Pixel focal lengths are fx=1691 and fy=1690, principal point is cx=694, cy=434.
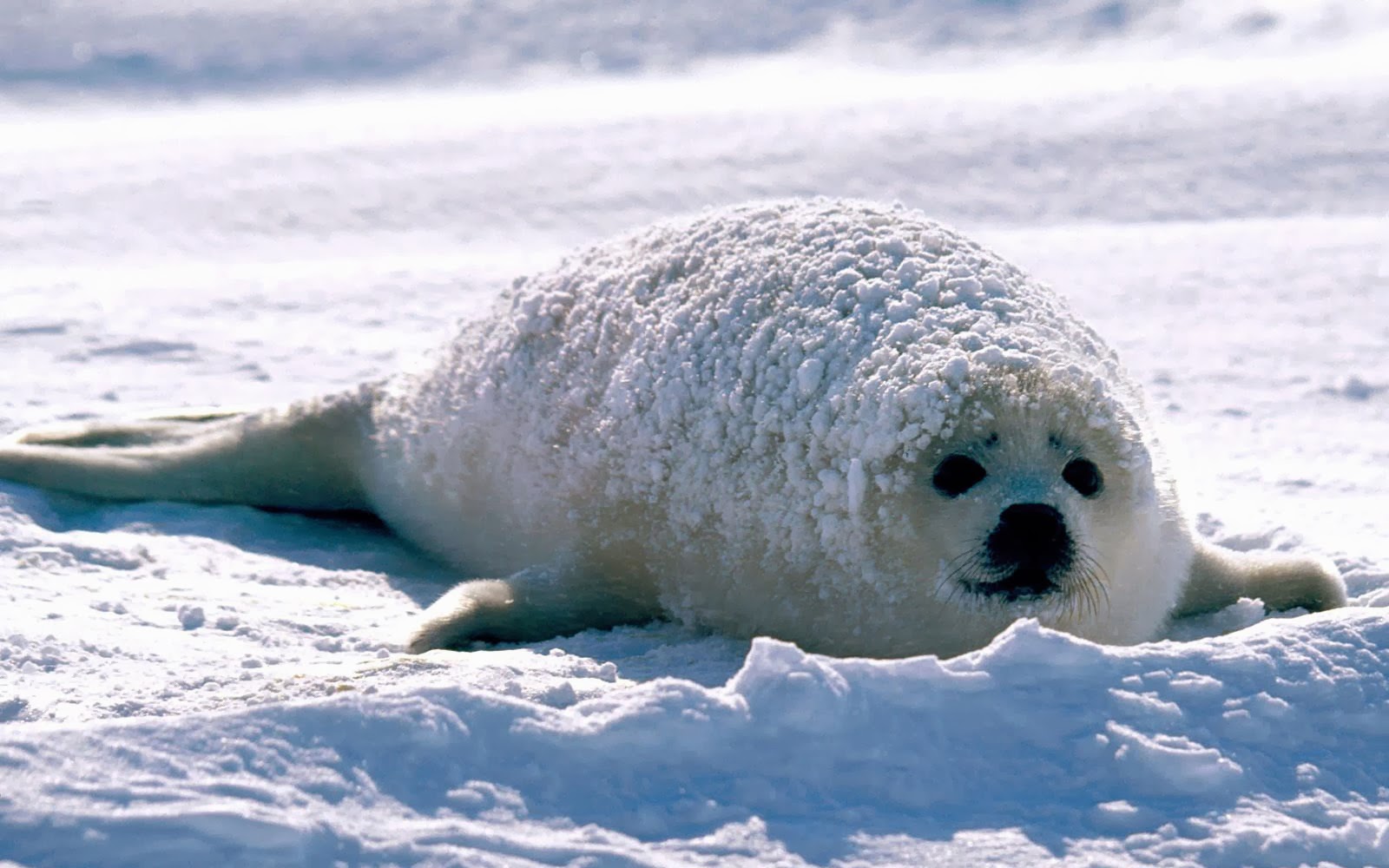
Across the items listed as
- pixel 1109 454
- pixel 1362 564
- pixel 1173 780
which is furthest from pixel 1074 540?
pixel 1362 564

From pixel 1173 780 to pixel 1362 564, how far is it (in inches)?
67.5

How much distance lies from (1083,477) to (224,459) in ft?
7.83

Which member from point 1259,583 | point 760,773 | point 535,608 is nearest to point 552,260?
point 535,608

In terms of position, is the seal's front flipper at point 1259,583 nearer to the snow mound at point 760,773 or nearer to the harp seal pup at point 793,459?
the harp seal pup at point 793,459

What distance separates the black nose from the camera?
283 cm

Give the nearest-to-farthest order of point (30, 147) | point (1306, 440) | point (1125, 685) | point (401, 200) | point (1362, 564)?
point (1125, 685), point (1362, 564), point (1306, 440), point (401, 200), point (30, 147)

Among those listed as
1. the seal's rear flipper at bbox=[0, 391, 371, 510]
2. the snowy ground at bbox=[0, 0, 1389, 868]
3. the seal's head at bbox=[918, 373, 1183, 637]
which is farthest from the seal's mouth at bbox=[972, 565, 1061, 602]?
the seal's rear flipper at bbox=[0, 391, 371, 510]

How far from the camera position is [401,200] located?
8.76 m

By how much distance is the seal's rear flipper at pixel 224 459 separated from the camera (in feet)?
13.9

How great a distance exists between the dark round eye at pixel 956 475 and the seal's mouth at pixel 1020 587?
17cm

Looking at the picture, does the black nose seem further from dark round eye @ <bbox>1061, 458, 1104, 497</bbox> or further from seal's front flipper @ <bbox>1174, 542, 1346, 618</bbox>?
seal's front flipper @ <bbox>1174, 542, 1346, 618</bbox>

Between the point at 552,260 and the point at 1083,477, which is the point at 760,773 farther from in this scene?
the point at 552,260

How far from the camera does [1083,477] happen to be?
300 centimetres

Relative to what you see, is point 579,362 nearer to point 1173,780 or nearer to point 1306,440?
point 1173,780
